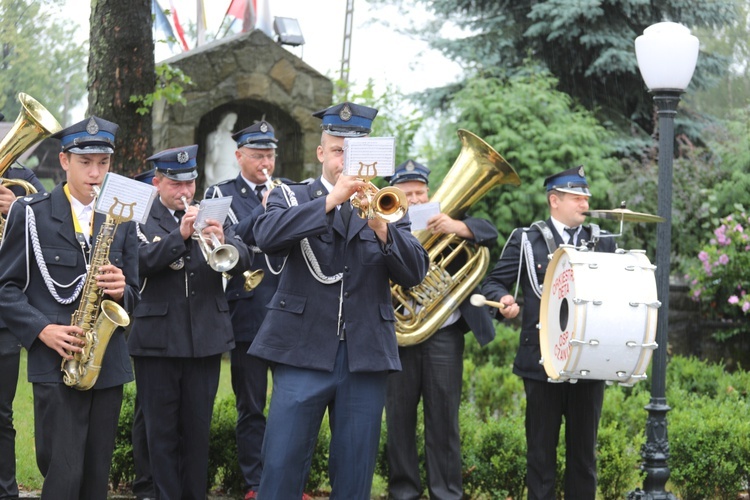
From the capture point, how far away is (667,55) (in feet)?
23.6

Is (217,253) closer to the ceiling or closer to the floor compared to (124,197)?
closer to the floor

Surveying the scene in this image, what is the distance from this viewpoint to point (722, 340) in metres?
Result: 12.2

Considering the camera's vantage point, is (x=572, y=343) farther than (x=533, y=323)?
No

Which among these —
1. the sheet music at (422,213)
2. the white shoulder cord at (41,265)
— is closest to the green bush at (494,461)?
the sheet music at (422,213)

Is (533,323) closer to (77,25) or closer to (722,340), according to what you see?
(722,340)

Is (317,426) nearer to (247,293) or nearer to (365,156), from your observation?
(365,156)

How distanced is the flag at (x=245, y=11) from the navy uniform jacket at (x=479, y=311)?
1040 centimetres

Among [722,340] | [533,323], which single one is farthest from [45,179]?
[533,323]

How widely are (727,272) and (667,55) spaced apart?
203 inches

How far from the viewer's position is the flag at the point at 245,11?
54.0ft

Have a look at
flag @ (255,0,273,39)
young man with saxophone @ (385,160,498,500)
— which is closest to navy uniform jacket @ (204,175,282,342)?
young man with saxophone @ (385,160,498,500)

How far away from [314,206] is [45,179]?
68.5 feet

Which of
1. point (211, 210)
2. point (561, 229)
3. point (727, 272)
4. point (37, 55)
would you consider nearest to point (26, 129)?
point (211, 210)

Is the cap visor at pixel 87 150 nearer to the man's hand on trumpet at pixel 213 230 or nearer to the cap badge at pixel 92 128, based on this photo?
the cap badge at pixel 92 128
